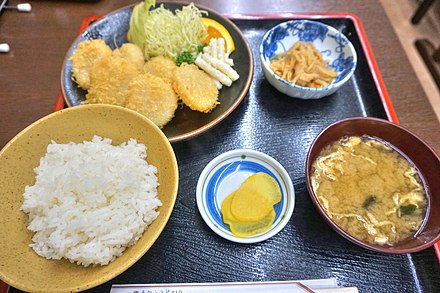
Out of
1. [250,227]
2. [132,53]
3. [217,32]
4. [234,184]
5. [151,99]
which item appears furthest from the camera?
[217,32]

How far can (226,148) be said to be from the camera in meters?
1.87

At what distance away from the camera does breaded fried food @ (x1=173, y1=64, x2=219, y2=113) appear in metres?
1.86

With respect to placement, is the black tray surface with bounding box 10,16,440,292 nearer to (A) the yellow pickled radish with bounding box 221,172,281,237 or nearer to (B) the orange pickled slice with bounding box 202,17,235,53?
(A) the yellow pickled radish with bounding box 221,172,281,237

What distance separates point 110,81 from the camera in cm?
189

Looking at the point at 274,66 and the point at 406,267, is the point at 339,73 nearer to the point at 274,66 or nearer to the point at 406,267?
the point at 274,66

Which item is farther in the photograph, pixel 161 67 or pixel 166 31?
pixel 166 31

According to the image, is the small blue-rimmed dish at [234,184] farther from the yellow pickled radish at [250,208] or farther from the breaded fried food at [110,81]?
the breaded fried food at [110,81]

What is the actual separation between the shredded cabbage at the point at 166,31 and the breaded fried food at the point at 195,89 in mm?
260

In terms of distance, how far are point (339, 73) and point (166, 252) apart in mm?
1445

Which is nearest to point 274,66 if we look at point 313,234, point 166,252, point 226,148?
point 226,148

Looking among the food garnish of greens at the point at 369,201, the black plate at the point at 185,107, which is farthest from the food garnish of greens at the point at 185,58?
the food garnish of greens at the point at 369,201

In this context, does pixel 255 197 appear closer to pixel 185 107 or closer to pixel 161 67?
pixel 185 107

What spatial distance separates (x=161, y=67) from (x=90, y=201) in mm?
919

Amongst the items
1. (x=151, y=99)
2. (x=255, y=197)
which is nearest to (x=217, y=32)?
(x=151, y=99)
